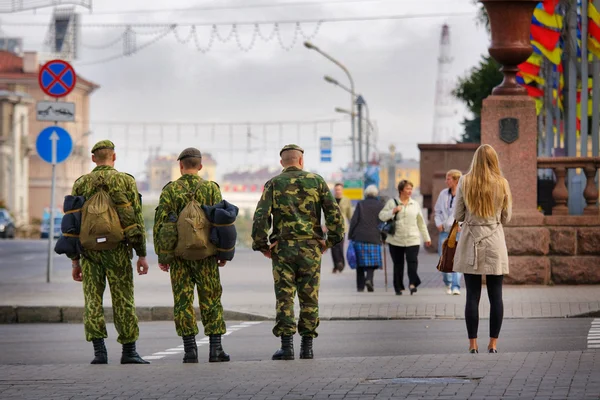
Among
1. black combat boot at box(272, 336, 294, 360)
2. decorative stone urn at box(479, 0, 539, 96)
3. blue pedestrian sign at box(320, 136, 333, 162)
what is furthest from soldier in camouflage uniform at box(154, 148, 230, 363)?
blue pedestrian sign at box(320, 136, 333, 162)

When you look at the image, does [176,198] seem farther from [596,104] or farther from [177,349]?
[596,104]

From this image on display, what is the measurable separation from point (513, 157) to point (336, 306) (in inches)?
143

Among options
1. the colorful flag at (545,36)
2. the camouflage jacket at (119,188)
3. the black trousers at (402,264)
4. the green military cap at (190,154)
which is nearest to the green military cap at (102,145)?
the camouflage jacket at (119,188)

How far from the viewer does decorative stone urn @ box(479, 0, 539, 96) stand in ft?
65.5

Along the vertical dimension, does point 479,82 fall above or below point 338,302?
above

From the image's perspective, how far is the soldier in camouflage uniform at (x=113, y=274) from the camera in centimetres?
1182

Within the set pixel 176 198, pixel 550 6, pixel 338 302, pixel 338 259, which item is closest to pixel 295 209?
pixel 176 198

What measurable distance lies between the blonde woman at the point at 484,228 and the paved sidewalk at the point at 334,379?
49.7 inches

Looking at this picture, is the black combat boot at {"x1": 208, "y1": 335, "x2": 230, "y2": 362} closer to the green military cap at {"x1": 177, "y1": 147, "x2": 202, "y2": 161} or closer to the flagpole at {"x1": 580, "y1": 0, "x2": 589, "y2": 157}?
the green military cap at {"x1": 177, "y1": 147, "x2": 202, "y2": 161}

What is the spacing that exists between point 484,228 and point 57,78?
1242cm

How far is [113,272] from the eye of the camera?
11.8 meters

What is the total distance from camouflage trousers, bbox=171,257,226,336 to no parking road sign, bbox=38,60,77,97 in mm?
11677

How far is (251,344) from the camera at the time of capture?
1426cm

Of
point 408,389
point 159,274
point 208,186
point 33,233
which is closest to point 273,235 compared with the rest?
point 208,186
